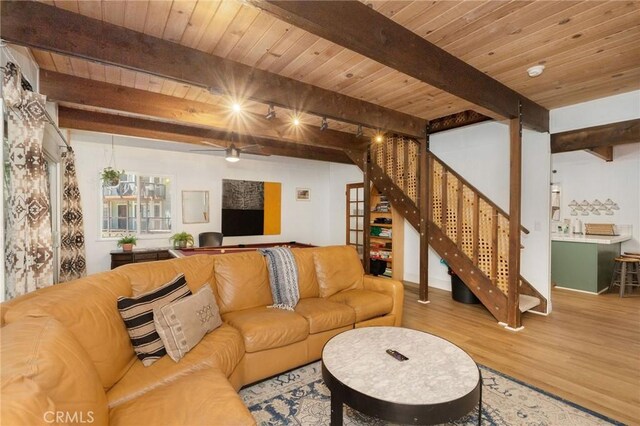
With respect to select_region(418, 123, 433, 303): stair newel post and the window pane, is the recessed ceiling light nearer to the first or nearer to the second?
select_region(418, 123, 433, 303): stair newel post

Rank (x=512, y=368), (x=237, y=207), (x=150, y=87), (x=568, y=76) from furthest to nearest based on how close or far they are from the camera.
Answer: (x=237, y=207)
(x=150, y=87)
(x=568, y=76)
(x=512, y=368)

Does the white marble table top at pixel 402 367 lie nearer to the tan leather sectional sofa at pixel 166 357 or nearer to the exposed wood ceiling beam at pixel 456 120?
the tan leather sectional sofa at pixel 166 357

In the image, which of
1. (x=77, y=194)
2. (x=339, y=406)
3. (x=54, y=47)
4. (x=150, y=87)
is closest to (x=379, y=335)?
(x=339, y=406)

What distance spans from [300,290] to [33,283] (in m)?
2.04

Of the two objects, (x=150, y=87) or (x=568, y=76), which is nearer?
(x=568, y=76)

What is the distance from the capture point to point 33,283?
196 centimetres

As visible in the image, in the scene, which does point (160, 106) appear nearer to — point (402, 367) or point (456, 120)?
point (402, 367)

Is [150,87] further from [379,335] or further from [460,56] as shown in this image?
[379,335]

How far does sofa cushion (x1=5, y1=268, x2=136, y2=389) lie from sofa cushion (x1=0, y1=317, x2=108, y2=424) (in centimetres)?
16

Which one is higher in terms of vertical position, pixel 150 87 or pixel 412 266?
pixel 150 87

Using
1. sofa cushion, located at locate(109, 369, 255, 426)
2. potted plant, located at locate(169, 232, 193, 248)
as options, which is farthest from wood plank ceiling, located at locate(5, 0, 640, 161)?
potted plant, located at locate(169, 232, 193, 248)

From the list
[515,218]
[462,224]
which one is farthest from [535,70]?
[462,224]

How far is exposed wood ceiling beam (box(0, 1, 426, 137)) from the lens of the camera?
1891 millimetres

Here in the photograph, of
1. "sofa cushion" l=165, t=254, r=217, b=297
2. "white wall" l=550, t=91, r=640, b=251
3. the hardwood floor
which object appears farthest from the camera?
"white wall" l=550, t=91, r=640, b=251
